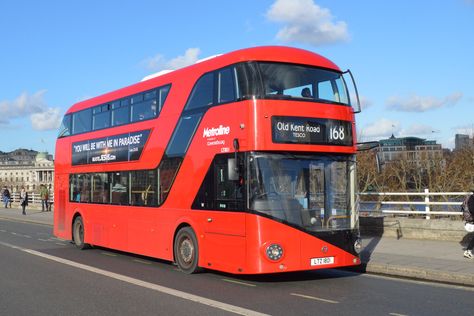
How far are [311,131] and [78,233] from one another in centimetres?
949

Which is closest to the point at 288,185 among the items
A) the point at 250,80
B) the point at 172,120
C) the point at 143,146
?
the point at 250,80

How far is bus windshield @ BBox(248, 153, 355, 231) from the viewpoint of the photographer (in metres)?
9.55

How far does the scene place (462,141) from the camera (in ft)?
76.2

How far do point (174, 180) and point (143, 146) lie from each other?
5.47 feet

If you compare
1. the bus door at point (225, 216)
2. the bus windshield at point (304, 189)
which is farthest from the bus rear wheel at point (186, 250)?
the bus windshield at point (304, 189)

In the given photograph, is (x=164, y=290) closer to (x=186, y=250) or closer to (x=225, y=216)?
(x=225, y=216)

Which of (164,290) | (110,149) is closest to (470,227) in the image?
(164,290)

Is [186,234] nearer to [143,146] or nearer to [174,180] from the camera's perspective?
[174,180]

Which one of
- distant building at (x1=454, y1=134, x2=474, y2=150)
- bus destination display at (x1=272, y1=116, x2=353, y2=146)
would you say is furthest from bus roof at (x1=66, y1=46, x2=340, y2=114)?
distant building at (x1=454, y1=134, x2=474, y2=150)

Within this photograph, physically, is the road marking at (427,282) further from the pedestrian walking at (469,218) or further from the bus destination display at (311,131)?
the bus destination display at (311,131)

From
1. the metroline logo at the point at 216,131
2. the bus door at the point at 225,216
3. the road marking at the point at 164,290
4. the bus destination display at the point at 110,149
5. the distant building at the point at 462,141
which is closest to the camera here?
the road marking at the point at 164,290

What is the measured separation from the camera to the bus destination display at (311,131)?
9.70 metres

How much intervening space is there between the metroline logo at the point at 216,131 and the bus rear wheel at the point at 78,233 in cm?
731

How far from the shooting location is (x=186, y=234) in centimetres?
1141
